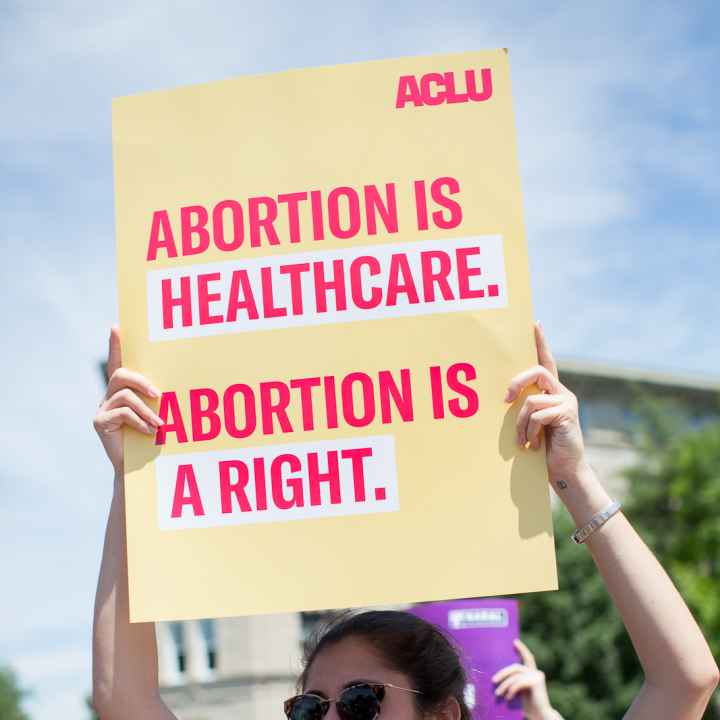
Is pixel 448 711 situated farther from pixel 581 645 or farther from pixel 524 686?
pixel 581 645

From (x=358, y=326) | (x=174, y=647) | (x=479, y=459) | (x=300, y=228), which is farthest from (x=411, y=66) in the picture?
(x=174, y=647)

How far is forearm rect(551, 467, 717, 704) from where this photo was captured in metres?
2.36

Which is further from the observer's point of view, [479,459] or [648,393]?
[648,393]

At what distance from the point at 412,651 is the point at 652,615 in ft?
1.84

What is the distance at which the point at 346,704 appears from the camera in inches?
97.3

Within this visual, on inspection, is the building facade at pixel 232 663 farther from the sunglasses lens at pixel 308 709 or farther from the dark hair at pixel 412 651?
the sunglasses lens at pixel 308 709

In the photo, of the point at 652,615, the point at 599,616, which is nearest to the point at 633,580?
the point at 652,615

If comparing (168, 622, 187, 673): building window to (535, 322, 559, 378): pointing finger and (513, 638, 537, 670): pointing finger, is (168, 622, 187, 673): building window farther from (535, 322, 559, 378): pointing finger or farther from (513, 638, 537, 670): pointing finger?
(535, 322, 559, 378): pointing finger

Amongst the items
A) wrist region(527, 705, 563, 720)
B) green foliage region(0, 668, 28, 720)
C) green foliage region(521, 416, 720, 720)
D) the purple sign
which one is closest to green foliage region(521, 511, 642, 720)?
green foliage region(521, 416, 720, 720)

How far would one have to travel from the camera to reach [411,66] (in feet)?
8.84

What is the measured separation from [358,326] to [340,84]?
1.83 feet

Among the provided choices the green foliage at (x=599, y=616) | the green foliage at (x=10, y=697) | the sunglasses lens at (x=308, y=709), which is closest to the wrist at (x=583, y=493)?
the sunglasses lens at (x=308, y=709)

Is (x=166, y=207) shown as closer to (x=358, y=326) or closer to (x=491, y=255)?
(x=358, y=326)

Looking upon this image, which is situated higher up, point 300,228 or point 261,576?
point 300,228
